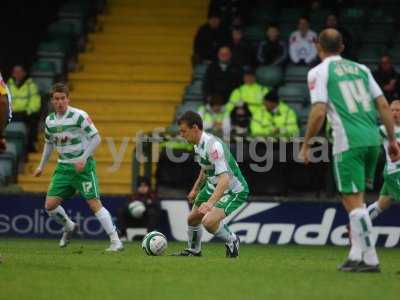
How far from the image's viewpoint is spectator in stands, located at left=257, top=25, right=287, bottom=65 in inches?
799

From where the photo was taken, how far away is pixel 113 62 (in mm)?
22609

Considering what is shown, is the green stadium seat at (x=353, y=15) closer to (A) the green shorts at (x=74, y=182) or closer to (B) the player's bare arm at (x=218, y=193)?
(A) the green shorts at (x=74, y=182)

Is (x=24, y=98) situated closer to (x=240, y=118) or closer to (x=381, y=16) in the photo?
(x=240, y=118)

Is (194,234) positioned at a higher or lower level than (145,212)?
higher

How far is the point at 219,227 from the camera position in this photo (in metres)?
12.4

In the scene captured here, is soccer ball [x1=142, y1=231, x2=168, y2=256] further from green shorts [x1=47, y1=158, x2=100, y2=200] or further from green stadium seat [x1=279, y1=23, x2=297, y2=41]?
green stadium seat [x1=279, y1=23, x2=297, y2=41]

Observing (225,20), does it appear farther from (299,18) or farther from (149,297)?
(149,297)

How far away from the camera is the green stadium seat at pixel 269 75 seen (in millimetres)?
20219

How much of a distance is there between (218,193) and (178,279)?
2.50 m

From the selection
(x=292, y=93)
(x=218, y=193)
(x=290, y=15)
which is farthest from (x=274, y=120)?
(x=218, y=193)

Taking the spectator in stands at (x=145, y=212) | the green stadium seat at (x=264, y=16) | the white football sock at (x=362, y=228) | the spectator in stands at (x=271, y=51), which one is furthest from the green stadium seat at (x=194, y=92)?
the white football sock at (x=362, y=228)

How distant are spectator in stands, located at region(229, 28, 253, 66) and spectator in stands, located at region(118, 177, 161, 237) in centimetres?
324

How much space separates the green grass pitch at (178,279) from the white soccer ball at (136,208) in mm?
5163

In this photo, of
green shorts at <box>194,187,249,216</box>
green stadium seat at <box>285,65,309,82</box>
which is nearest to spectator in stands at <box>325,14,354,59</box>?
green stadium seat at <box>285,65,309,82</box>
